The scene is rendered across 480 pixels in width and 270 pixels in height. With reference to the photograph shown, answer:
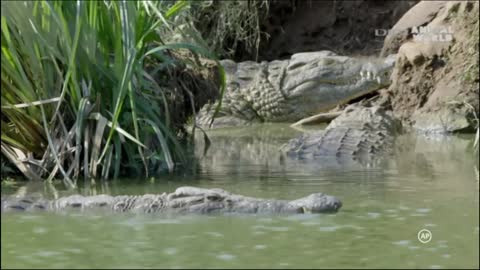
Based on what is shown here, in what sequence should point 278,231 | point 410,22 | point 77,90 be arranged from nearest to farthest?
point 278,231 → point 77,90 → point 410,22

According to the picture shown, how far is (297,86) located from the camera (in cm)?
1371

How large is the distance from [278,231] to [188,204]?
726mm

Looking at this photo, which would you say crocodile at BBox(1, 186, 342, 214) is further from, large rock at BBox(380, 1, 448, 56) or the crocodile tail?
large rock at BBox(380, 1, 448, 56)

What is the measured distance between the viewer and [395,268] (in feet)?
15.0

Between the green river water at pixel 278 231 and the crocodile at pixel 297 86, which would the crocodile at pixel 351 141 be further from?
the crocodile at pixel 297 86

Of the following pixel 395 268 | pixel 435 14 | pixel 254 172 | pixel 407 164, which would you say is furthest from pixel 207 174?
pixel 435 14

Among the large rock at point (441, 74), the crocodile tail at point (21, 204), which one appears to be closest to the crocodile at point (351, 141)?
the large rock at point (441, 74)

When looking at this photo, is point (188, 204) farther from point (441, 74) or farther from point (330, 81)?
point (330, 81)

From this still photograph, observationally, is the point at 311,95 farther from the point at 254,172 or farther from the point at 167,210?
the point at 167,210

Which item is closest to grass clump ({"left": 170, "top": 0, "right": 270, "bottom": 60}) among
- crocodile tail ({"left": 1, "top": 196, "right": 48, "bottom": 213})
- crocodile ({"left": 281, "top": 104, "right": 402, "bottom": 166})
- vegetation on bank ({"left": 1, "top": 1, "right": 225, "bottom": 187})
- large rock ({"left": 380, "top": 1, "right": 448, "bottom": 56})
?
large rock ({"left": 380, "top": 1, "right": 448, "bottom": 56})

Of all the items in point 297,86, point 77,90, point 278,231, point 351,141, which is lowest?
point 278,231

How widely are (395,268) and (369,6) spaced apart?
12198mm

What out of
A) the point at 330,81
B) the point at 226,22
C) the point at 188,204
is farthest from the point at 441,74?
the point at 188,204

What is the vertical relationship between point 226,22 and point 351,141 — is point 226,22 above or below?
above
